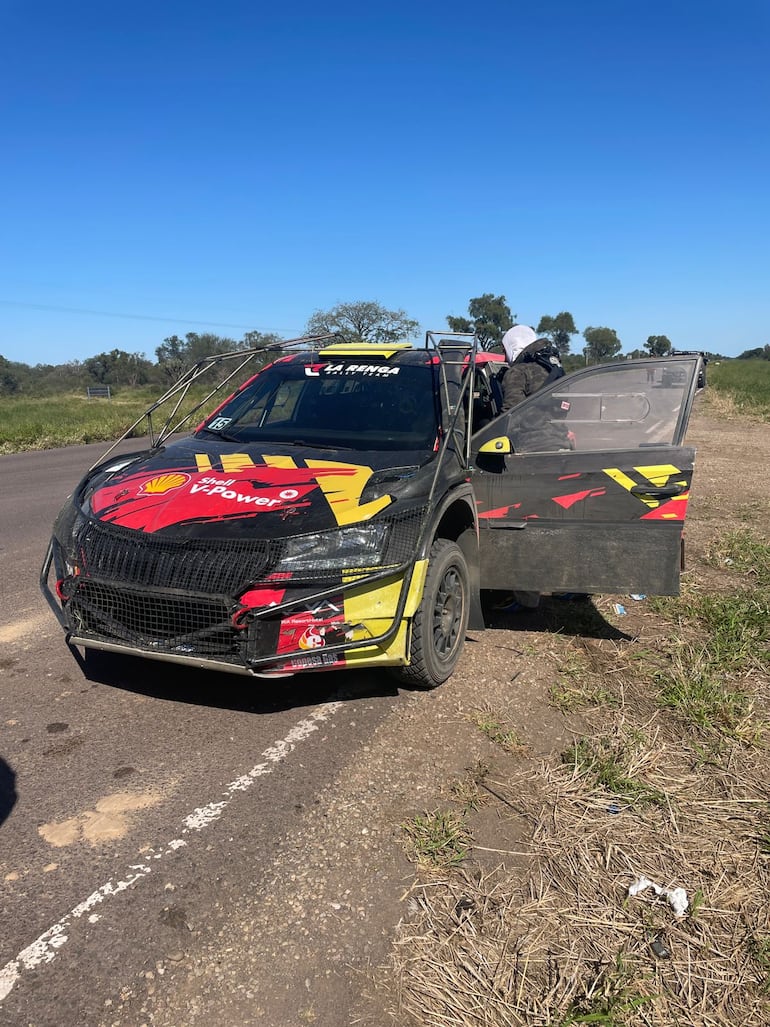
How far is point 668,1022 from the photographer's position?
195 centimetres

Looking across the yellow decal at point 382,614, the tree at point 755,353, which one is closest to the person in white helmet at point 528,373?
the yellow decal at point 382,614

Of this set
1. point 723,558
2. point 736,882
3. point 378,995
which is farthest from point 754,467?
point 378,995

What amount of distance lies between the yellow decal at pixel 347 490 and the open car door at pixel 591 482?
867 mm

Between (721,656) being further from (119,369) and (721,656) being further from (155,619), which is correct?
(119,369)

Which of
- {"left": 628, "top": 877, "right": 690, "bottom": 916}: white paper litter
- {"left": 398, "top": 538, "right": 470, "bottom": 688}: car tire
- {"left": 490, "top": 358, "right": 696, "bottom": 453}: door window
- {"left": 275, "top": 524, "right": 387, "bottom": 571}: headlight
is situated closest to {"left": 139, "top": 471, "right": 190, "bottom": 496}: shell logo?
{"left": 275, "top": 524, "right": 387, "bottom": 571}: headlight

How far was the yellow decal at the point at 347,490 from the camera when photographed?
3.37m

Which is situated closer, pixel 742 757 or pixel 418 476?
pixel 742 757

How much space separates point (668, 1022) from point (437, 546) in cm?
229

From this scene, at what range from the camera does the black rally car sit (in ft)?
10.5

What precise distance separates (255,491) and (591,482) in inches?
76.0

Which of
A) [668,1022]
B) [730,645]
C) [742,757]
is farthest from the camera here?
[730,645]

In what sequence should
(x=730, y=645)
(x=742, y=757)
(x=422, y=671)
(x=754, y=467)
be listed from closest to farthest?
(x=742, y=757) < (x=422, y=671) < (x=730, y=645) < (x=754, y=467)

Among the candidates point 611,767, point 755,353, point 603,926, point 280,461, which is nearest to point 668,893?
point 603,926

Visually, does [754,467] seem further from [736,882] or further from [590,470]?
[736,882]
